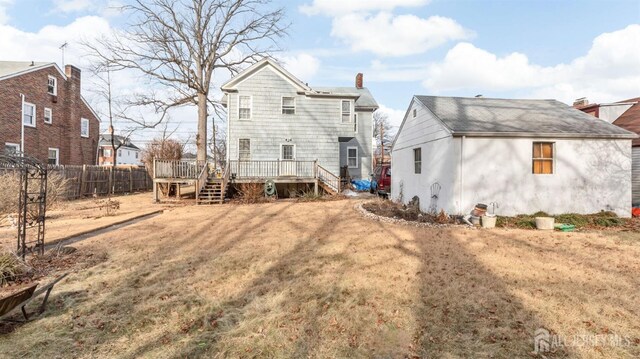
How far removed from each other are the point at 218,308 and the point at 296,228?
17.2 feet

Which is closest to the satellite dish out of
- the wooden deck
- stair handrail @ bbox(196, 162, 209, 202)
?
the wooden deck

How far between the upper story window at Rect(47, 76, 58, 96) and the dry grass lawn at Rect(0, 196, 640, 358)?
2121 centimetres

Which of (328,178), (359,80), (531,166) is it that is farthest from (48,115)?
(531,166)

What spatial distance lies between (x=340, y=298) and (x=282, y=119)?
53.4 feet

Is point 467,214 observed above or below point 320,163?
below

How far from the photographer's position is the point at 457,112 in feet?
39.6

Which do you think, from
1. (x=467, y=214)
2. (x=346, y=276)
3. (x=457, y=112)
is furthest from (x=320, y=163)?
(x=346, y=276)

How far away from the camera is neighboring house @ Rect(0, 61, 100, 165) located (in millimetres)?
19391

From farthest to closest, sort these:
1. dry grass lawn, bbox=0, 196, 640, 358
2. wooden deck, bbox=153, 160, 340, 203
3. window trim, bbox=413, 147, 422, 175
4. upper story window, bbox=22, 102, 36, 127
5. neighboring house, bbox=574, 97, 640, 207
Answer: upper story window, bbox=22, 102, 36, 127 < wooden deck, bbox=153, 160, 340, 203 < neighboring house, bbox=574, 97, 640, 207 < window trim, bbox=413, 147, 422, 175 < dry grass lawn, bbox=0, 196, 640, 358

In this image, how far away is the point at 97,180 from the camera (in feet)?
64.2

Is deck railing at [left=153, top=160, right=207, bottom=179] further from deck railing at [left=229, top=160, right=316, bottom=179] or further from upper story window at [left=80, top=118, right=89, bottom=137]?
upper story window at [left=80, top=118, right=89, bottom=137]

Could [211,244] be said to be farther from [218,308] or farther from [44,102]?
[44,102]

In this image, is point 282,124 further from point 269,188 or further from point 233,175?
point 269,188

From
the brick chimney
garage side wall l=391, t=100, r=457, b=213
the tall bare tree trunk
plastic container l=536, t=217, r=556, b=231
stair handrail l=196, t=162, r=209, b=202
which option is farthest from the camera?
the brick chimney
